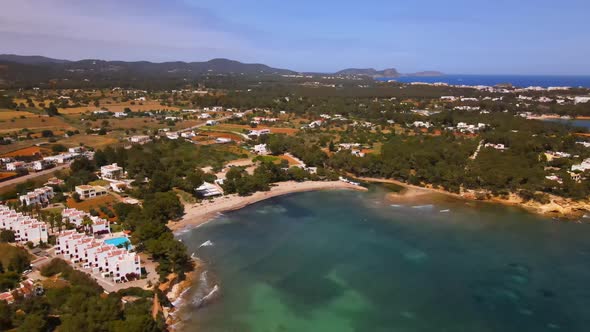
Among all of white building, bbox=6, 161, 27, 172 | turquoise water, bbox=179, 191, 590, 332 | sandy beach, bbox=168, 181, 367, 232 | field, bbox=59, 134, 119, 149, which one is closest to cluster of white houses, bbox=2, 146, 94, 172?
white building, bbox=6, 161, 27, 172

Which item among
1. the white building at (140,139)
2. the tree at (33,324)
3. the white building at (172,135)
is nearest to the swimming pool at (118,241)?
the tree at (33,324)

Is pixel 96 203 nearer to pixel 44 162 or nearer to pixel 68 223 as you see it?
pixel 68 223

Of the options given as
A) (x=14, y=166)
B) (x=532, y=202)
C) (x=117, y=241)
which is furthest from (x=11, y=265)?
(x=532, y=202)

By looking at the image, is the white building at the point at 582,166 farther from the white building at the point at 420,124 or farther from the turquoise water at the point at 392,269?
the white building at the point at 420,124

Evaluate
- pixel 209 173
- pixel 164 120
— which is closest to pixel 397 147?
pixel 209 173

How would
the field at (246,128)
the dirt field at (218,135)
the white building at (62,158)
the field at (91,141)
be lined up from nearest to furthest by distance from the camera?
the white building at (62,158) → the field at (91,141) → the dirt field at (218,135) → the field at (246,128)

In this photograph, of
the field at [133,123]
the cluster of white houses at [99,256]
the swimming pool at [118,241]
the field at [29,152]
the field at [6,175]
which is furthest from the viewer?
the field at [133,123]

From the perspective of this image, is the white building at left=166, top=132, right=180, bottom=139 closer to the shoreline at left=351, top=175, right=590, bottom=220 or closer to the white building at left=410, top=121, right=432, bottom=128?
the shoreline at left=351, top=175, right=590, bottom=220
